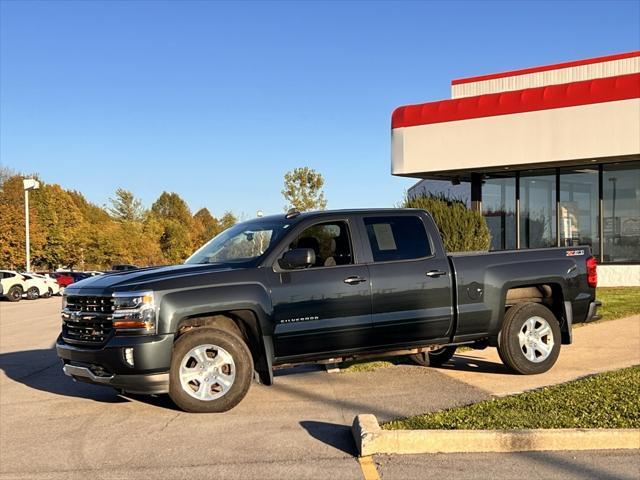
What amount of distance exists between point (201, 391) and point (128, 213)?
90275mm

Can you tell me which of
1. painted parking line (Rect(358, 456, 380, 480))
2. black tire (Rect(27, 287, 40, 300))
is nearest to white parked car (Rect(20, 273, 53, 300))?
black tire (Rect(27, 287, 40, 300))

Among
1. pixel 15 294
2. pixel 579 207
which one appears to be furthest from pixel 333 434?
Answer: pixel 15 294

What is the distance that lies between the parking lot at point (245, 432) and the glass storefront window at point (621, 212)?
51.9ft

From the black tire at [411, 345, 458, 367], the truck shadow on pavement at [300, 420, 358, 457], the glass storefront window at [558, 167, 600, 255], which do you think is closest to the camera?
the truck shadow on pavement at [300, 420, 358, 457]

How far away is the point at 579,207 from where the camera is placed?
74.8ft

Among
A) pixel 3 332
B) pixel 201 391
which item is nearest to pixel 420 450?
pixel 201 391

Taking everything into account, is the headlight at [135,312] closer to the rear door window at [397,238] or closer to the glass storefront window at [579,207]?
the rear door window at [397,238]

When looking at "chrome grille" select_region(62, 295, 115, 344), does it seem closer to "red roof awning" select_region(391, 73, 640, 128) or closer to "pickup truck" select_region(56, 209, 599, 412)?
"pickup truck" select_region(56, 209, 599, 412)

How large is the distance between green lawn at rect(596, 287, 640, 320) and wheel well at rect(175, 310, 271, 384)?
8648 mm

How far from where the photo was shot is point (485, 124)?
2166 centimetres

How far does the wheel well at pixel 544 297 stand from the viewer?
7.94 metres

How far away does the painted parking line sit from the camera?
441 centimetres

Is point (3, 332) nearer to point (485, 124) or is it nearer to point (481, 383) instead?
point (481, 383)

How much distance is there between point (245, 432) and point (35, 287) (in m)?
29.9
